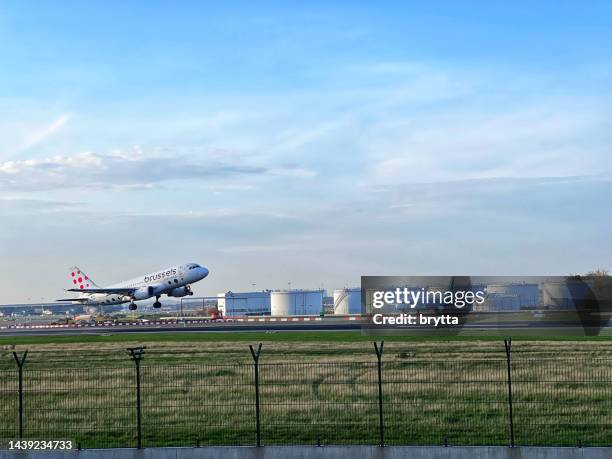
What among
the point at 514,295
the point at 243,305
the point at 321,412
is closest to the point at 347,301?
the point at 243,305

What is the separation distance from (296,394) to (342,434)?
4.38 metres

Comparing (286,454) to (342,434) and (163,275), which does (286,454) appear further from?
(163,275)

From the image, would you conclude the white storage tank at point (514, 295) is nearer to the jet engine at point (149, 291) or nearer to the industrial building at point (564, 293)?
the industrial building at point (564, 293)

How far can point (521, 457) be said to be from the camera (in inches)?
671

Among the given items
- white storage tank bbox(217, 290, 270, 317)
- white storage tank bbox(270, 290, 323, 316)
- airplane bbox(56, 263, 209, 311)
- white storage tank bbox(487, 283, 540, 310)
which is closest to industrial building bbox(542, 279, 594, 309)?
white storage tank bbox(487, 283, 540, 310)

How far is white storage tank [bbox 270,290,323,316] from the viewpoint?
495 feet

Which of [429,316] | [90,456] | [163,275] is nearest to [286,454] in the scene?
[90,456]

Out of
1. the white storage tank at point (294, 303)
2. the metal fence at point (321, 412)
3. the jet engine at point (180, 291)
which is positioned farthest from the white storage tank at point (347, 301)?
the metal fence at point (321, 412)

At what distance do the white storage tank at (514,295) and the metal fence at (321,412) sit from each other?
48.7 meters

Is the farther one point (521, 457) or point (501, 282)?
point (501, 282)

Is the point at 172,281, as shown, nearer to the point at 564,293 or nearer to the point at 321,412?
the point at 564,293

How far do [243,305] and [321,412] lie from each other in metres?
153

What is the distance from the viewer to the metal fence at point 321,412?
19922mm

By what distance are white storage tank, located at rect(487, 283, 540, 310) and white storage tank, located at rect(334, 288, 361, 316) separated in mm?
55217
